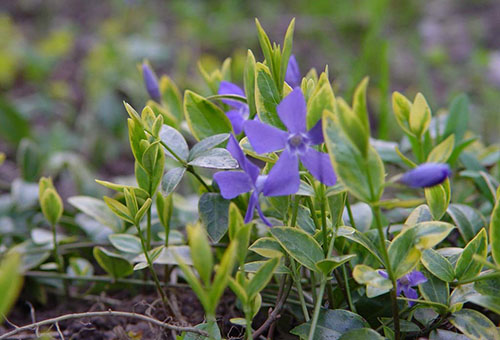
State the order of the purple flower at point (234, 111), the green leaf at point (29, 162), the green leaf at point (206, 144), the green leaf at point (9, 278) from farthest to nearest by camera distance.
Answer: the green leaf at point (29, 162), the purple flower at point (234, 111), the green leaf at point (206, 144), the green leaf at point (9, 278)

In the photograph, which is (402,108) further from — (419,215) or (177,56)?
(177,56)

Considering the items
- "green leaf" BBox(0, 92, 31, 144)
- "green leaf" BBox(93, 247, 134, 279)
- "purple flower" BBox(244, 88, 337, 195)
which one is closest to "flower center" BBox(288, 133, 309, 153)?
"purple flower" BBox(244, 88, 337, 195)

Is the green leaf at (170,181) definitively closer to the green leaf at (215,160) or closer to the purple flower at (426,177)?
the green leaf at (215,160)

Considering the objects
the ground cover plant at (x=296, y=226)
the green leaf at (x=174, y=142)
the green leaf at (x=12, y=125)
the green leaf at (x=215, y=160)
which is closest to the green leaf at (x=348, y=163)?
the ground cover plant at (x=296, y=226)

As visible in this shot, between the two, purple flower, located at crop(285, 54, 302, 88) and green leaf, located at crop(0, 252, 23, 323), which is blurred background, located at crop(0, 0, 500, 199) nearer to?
purple flower, located at crop(285, 54, 302, 88)

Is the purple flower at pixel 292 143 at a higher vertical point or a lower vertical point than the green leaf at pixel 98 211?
higher

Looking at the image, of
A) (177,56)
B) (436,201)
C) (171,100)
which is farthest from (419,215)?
(177,56)
